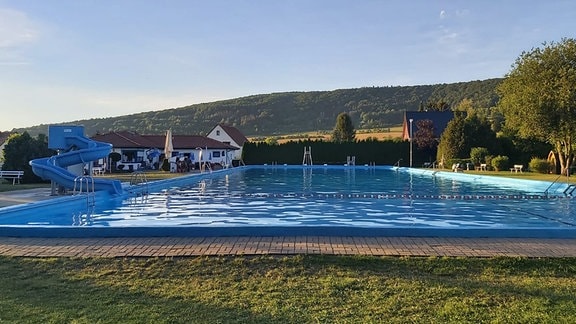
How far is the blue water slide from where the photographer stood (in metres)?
13.7

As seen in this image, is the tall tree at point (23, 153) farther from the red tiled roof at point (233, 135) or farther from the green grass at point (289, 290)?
the red tiled roof at point (233, 135)

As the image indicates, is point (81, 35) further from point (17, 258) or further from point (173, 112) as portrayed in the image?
point (173, 112)

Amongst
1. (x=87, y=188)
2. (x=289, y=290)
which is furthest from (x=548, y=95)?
(x=289, y=290)

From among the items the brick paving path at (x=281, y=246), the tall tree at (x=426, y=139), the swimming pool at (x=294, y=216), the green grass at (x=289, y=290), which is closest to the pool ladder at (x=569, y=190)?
the swimming pool at (x=294, y=216)

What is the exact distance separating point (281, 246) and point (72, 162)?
11.5m

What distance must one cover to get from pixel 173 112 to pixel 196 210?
74824mm

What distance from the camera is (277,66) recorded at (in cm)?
3059

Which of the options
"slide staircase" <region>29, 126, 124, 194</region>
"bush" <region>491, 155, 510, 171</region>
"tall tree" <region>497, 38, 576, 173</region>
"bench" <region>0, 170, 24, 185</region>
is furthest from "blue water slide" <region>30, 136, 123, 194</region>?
"bush" <region>491, 155, 510, 171</region>

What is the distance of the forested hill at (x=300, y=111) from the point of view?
76.4 meters

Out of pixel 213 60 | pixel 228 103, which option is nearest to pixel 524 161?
pixel 213 60

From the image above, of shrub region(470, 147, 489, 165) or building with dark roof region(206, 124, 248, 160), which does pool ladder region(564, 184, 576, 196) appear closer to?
shrub region(470, 147, 489, 165)

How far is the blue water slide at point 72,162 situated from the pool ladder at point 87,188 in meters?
0.17

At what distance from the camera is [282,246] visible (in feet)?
20.0

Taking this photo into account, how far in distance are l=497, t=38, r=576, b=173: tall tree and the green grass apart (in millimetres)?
20494
